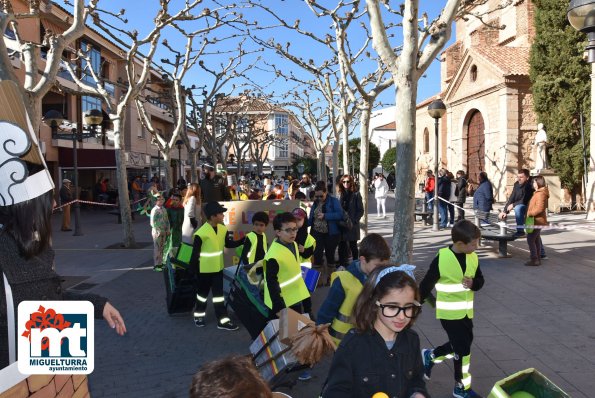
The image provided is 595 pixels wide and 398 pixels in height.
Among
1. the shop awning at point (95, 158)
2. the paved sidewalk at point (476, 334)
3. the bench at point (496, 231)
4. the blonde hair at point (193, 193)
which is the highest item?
the shop awning at point (95, 158)

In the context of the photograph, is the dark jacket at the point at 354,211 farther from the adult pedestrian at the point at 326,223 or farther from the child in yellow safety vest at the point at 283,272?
the child in yellow safety vest at the point at 283,272

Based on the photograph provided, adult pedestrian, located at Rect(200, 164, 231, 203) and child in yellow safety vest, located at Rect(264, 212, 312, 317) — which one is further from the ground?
adult pedestrian, located at Rect(200, 164, 231, 203)

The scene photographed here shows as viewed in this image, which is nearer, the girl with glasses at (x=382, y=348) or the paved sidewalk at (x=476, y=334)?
the girl with glasses at (x=382, y=348)

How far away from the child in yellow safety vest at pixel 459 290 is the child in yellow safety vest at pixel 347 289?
0.82 m

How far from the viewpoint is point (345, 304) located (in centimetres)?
375

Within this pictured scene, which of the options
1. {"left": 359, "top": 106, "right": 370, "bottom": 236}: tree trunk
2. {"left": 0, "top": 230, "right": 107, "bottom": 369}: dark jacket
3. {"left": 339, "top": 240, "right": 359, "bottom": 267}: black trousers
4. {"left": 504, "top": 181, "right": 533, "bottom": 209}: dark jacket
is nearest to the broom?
{"left": 0, "top": 230, "right": 107, "bottom": 369}: dark jacket

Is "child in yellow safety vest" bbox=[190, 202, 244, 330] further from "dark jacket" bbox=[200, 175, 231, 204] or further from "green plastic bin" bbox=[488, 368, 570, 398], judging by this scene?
"dark jacket" bbox=[200, 175, 231, 204]

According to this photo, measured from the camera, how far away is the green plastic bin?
248cm

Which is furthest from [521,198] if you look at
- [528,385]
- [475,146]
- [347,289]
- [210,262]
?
[475,146]

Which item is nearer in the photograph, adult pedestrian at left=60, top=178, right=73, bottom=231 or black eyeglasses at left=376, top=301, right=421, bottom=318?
black eyeglasses at left=376, top=301, right=421, bottom=318

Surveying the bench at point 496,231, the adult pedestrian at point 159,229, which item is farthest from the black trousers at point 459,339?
the bench at point 496,231

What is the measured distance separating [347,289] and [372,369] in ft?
4.33

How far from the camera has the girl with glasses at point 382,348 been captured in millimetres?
2416

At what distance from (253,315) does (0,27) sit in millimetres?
5589
